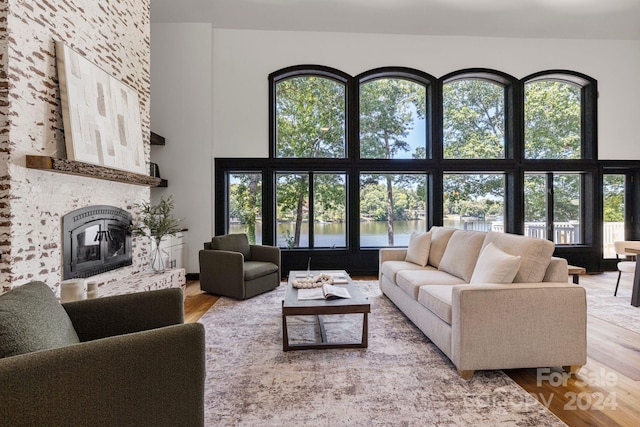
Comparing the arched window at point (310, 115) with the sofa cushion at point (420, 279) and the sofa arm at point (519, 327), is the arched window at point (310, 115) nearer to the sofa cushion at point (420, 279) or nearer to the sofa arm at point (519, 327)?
the sofa cushion at point (420, 279)

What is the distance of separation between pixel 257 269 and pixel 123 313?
2.58 meters

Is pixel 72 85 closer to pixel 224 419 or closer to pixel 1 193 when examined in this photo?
pixel 1 193

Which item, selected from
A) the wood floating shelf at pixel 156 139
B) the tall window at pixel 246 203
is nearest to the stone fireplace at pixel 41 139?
the wood floating shelf at pixel 156 139

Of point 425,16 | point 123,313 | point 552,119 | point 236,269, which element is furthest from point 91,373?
point 552,119

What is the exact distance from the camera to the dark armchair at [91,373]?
3.31 ft

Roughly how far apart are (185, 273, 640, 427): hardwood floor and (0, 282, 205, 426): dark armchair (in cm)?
202

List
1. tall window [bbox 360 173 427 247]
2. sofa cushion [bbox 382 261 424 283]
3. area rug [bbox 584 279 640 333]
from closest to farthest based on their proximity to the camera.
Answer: area rug [bbox 584 279 640 333] → sofa cushion [bbox 382 261 424 283] → tall window [bbox 360 173 427 247]

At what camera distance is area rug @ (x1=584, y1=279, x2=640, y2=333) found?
133 inches

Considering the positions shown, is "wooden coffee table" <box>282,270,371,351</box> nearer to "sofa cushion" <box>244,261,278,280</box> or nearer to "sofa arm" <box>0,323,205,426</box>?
"sofa arm" <box>0,323,205,426</box>

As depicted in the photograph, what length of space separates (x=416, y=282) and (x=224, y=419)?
2.01 metres

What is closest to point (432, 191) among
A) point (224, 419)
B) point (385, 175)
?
point (385, 175)

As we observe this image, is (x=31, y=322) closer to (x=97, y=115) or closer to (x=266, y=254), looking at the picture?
(x=97, y=115)

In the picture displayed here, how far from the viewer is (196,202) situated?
→ 5.50m

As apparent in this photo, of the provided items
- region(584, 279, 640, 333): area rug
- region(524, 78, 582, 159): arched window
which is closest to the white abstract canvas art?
region(584, 279, 640, 333): area rug
